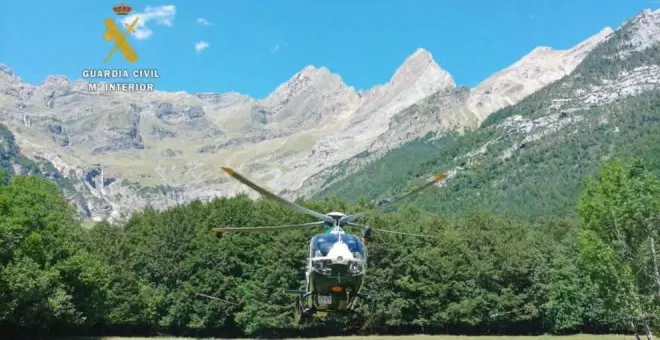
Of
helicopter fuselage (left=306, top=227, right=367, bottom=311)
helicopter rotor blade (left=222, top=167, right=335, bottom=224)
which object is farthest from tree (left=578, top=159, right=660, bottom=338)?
helicopter rotor blade (left=222, top=167, right=335, bottom=224)

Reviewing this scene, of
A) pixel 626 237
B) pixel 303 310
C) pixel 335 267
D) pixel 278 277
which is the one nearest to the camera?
pixel 335 267

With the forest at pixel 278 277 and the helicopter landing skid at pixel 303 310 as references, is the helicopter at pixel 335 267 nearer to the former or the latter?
the helicopter landing skid at pixel 303 310

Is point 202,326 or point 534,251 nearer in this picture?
point 202,326

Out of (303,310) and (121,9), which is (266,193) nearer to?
(303,310)

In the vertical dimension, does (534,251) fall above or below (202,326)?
above

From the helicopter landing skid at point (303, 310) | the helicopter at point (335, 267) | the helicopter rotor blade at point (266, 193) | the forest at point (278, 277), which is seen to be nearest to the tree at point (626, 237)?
the helicopter at point (335, 267)

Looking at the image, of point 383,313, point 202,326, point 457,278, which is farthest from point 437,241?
point 202,326

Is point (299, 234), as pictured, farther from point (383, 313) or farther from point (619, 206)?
point (619, 206)

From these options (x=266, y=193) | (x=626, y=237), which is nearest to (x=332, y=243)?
(x=266, y=193)

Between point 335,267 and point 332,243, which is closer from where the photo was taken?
point 335,267
